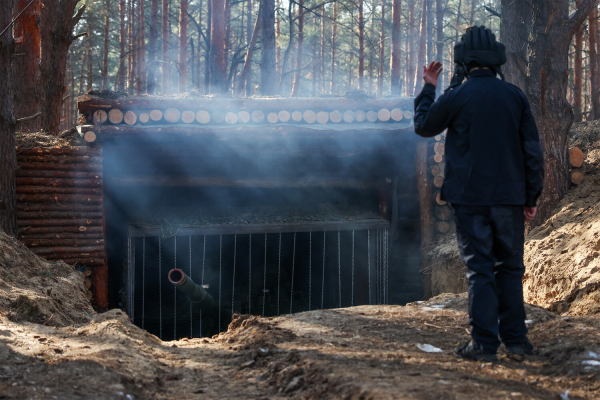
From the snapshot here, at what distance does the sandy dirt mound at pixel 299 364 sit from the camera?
2.35m

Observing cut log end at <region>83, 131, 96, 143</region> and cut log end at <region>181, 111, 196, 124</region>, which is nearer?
cut log end at <region>83, 131, 96, 143</region>

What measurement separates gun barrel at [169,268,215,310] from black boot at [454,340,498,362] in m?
3.75

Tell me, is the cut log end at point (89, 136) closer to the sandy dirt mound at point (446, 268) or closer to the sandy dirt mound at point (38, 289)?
the sandy dirt mound at point (38, 289)

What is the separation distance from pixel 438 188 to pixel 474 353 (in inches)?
221

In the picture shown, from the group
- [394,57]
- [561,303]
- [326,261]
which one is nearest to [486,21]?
[394,57]

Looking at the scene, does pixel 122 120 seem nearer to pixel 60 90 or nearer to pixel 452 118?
pixel 60 90

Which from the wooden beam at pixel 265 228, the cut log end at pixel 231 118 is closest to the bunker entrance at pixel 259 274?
the wooden beam at pixel 265 228

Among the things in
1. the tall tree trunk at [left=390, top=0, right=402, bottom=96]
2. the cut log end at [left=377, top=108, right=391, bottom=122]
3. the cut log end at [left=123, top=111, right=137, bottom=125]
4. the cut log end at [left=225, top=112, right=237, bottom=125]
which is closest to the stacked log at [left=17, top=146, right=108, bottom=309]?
the cut log end at [left=123, top=111, right=137, bottom=125]

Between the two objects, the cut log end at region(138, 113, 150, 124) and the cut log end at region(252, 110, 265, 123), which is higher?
the cut log end at region(252, 110, 265, 123)

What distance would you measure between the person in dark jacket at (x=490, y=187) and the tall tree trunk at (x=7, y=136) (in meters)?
5.37

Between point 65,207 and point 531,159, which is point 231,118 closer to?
point 65,207

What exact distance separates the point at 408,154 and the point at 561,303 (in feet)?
14.1

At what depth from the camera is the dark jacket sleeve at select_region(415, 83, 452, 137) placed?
297 cm

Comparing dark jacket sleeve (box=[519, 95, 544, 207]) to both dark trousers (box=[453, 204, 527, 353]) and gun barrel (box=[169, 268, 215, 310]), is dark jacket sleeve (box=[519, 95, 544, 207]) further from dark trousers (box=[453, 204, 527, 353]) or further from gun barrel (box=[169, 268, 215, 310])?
gun barrel (box=[169, 268, 215, 310])
